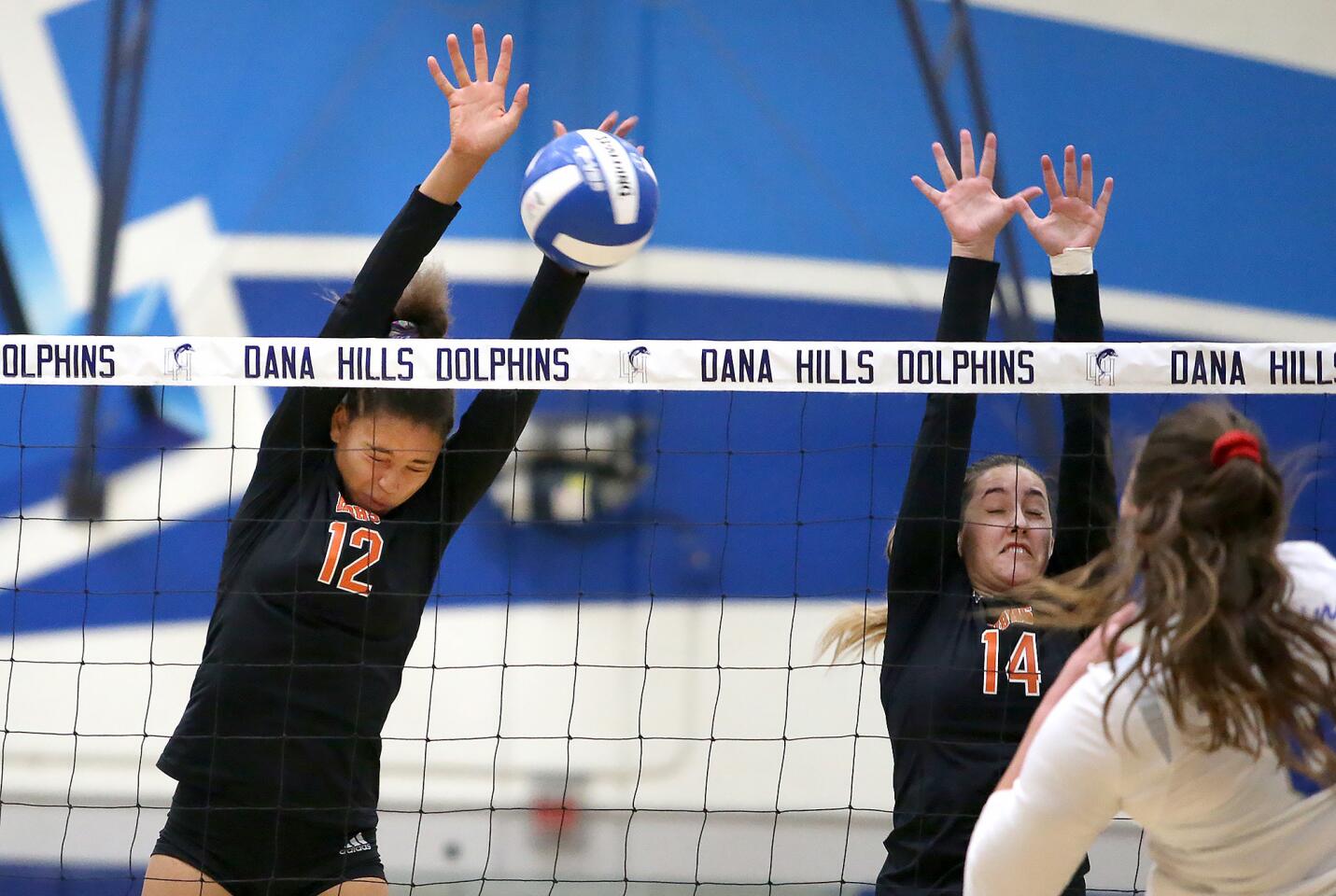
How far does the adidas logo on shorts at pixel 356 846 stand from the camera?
2764mm

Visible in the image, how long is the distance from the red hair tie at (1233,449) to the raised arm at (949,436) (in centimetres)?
119

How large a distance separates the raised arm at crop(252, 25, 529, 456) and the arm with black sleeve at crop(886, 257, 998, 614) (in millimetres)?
1012

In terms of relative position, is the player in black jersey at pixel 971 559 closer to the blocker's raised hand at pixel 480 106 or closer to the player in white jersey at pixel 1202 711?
the blocker's raised hand at pixel 480 106

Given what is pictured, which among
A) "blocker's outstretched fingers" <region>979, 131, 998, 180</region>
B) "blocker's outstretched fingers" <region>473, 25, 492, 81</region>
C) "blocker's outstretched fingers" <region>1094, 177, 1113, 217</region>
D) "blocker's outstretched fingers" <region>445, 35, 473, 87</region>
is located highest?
"blocker's outstretched fingers" <region>473, 25, 492, 81</region>

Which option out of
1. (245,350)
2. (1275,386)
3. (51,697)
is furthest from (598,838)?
(1275,386)

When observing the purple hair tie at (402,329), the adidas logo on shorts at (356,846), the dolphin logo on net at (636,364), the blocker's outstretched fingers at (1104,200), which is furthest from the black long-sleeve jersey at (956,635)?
the purple hair tie at (402,329)

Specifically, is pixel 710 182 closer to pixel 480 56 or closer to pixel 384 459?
pixel 480 56

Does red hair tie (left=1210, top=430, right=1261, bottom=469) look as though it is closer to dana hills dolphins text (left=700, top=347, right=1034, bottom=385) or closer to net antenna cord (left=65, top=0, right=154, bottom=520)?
dana hills dolphins text (left=700, top=347, right=1034, bottom=385)

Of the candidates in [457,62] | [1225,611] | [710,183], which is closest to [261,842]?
[457,62]

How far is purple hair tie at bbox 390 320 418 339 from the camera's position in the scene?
10.1 feet

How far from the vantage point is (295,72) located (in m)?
4.71

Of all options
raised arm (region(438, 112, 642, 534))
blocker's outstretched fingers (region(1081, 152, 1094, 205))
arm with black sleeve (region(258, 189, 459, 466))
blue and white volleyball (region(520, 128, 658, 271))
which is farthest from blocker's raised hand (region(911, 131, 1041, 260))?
arm with black sleeve (region(258, 189, 459, 466))

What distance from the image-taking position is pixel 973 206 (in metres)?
2.97

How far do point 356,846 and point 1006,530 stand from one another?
1.47 meters
